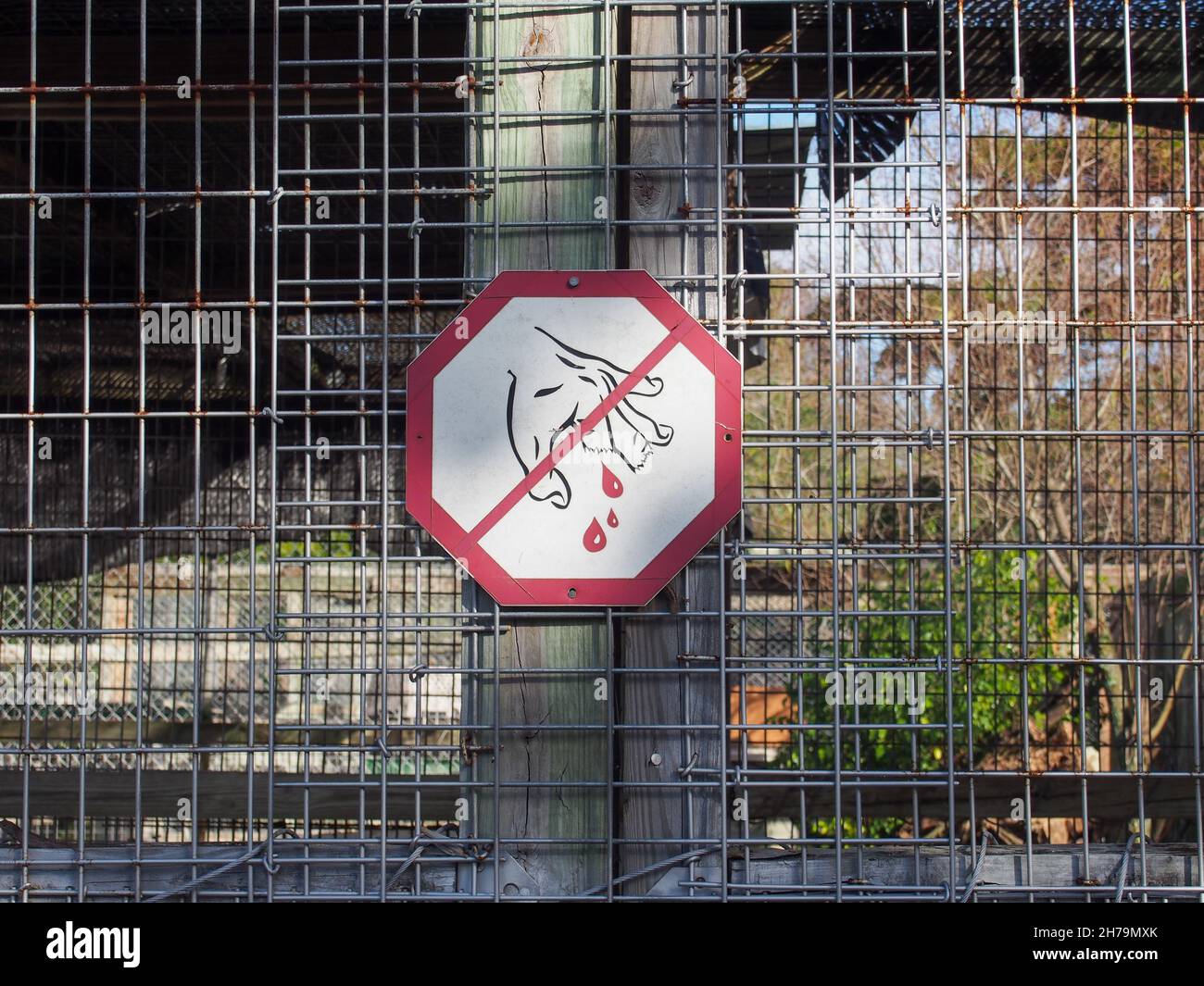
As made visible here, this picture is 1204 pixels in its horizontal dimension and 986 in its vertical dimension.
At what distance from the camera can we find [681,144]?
2.72 meters

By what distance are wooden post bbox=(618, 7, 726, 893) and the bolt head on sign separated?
0.12 metres

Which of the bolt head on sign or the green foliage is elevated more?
the bolt head on sign

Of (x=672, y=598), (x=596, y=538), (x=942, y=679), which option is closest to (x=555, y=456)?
(x=596, y=538)

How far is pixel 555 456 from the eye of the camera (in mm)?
2643

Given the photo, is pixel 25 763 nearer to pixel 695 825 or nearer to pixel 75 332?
pixel 695 825

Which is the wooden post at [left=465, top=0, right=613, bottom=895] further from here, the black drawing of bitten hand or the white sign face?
the black drawing of bitten hand

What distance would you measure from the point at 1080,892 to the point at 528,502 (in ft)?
5.41

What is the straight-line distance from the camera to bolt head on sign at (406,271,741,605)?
8.60ft

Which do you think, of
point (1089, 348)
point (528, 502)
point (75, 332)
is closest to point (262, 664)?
point (75, 332)

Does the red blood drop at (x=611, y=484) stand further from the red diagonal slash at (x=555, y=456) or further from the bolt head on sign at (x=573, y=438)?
the red diagonal slash at (x=555, y=456)

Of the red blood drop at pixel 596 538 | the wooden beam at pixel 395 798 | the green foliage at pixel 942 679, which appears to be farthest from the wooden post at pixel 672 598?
the green foliage at pixel 942 679

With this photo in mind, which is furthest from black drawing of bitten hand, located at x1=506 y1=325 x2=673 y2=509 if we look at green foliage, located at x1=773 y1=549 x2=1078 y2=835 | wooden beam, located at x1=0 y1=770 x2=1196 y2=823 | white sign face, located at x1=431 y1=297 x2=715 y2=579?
green foliage, located at x1=773 y1=549 x2=1078 y2=835

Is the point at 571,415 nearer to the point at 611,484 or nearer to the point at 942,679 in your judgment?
the point at 611,484

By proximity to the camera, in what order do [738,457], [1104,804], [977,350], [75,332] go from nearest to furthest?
[738,457] → [1104,804] → [75,332] → [977,350]
